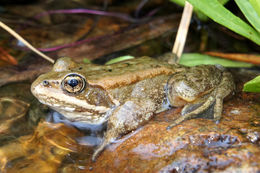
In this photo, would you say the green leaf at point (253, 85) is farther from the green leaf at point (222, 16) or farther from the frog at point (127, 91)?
the green leaf at point (222, 16)

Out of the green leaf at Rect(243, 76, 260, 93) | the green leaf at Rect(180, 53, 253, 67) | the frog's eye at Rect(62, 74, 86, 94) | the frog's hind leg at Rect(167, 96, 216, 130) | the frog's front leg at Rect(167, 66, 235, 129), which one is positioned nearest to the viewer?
the green leaf at Rect(243, 76, 260, 93)

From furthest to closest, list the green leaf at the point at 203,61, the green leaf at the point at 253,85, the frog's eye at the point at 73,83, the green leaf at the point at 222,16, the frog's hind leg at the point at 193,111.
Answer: the green leaf at the point at 203,61 < the green leaf at the point at 222,16 < the frog's eye at the point at 73,83 < the frog's hind leg at the point at 193,111 < the green leaf at the point at 253,85

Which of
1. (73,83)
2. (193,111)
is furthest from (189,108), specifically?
(73,83)

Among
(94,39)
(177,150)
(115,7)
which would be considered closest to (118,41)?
(94,39)

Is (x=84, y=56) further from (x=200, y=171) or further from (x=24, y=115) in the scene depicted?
(x=200, y=171)

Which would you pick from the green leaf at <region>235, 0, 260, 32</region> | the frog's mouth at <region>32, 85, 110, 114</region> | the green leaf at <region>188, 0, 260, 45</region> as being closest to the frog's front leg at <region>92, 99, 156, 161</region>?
the frog's mouth at <region>32, 85, 110, 114</region>

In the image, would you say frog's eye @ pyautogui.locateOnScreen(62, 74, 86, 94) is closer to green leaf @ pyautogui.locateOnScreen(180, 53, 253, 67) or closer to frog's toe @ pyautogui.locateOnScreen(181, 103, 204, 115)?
frog's toe @ pyautogui.locateOnScreen(181, 103, 204, 115)

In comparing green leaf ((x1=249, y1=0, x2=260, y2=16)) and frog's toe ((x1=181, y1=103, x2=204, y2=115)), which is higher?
green leaf ((x1=249, y1=0, x2=260, y2=16))

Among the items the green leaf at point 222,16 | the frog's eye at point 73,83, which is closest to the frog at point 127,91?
the frog's eye at point 73,83
